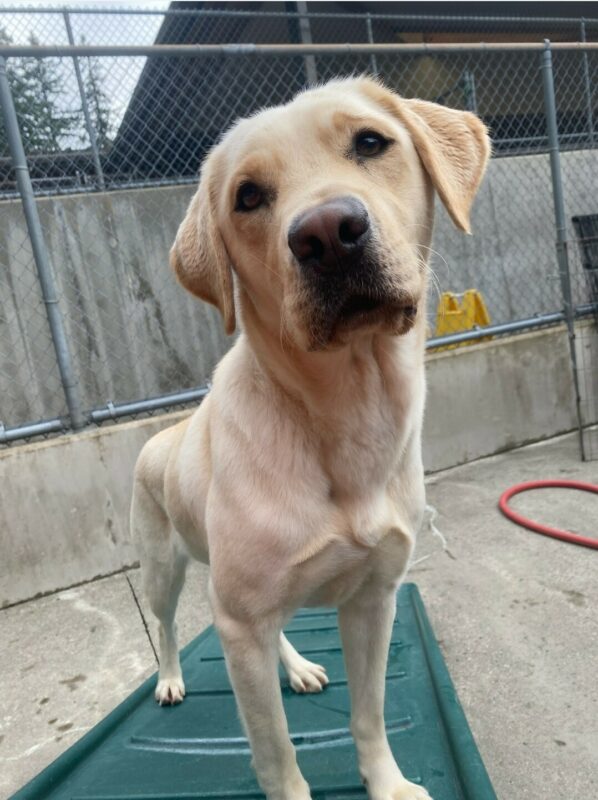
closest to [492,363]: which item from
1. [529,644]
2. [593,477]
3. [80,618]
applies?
[593,477]

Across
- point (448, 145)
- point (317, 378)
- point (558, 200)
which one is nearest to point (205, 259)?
point (317, 378)

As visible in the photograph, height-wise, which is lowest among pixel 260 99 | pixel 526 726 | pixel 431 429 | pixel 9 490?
pixel 526 726

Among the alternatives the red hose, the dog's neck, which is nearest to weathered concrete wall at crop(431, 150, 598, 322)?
the red hose

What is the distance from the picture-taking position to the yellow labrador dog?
1.38 m

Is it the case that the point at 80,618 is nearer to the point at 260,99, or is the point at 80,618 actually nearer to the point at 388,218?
the point at 388,218

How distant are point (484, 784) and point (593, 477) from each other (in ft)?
10.3

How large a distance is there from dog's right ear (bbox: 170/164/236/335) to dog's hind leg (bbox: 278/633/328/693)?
138cm

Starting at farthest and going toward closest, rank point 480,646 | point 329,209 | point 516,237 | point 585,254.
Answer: point 516,237, point 585,254, point 480,646, point 329,209

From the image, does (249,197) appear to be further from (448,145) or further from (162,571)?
(162,571)

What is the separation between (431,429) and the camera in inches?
192

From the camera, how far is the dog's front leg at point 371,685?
5.83ft

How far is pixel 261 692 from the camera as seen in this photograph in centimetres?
152

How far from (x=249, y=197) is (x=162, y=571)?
1489 millimetres

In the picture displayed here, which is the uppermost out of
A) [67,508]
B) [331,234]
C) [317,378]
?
[331,234]
